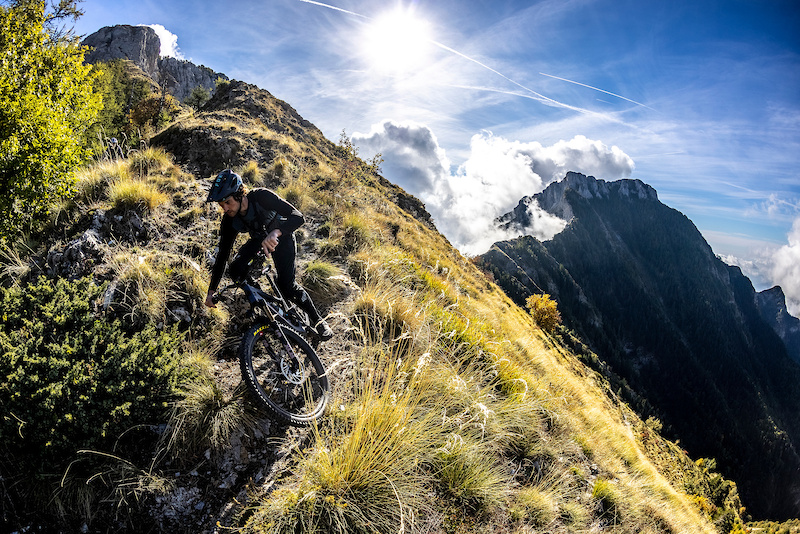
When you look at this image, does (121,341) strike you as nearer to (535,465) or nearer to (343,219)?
(535,465)

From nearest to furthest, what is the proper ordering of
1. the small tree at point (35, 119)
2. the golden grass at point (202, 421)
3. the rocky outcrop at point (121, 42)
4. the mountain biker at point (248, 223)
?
the golden grass at point (202, 421), the mountain biker at point (248, 223), the small tree at point (35, 119), the rocky outcrop at point (121, 42)

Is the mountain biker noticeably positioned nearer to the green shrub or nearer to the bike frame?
the bike frame

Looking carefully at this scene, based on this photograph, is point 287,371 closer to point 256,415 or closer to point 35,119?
point 256,415

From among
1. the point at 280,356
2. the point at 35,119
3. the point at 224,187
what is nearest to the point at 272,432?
the point at 280,356

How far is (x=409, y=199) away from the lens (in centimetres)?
3478

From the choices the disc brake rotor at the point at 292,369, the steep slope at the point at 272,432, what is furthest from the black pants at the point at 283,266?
the disc brake rotor at the point at 292,369

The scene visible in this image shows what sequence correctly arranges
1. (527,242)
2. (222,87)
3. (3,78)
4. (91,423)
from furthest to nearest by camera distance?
(527,242)
(222,87)
(3,78)
(91,423)

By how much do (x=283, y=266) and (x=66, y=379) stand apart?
2.44 m

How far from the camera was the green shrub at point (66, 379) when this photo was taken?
2795 mm

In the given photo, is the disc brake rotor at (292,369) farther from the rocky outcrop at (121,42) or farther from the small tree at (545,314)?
the rocky outcrop at (121,42)

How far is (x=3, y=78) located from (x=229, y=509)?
7.81 m

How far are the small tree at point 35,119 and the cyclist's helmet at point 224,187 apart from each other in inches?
176

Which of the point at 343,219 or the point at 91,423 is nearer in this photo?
the point at 91,423

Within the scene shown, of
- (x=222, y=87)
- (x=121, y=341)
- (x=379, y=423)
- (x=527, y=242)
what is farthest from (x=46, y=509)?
(x=527, y=242)
